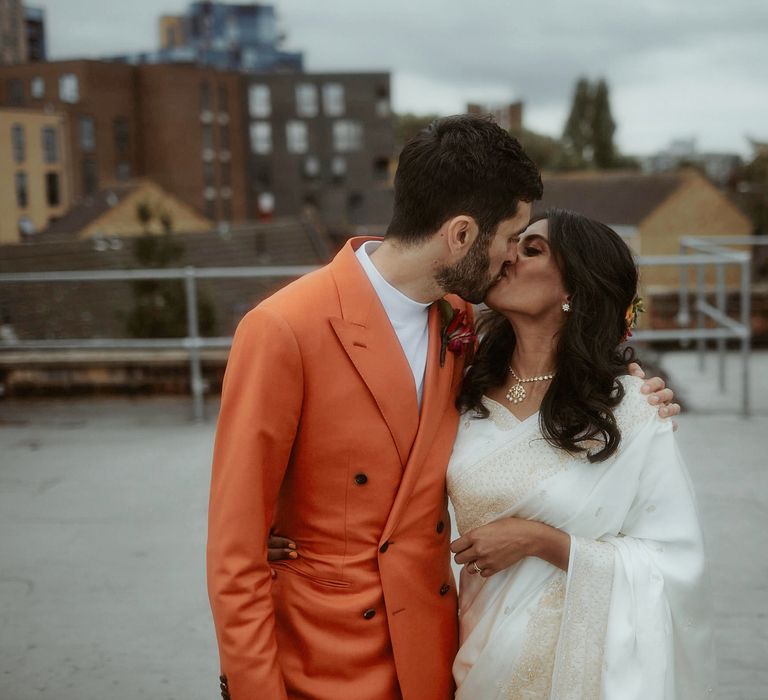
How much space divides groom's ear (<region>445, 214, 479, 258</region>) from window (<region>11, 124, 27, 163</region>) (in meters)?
49.2

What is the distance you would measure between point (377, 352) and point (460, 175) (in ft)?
1.25

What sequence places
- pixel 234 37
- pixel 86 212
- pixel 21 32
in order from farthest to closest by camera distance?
pixel 234 37 < pixel 21 32 < pixel 86 212

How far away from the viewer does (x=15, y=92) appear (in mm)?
54688

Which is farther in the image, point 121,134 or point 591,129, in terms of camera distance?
point 591,129

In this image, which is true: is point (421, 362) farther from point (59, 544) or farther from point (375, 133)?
point (375, 133)

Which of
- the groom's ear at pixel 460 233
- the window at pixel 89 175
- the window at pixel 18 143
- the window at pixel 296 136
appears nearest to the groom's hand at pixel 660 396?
the groom's ear at pixel 460 233

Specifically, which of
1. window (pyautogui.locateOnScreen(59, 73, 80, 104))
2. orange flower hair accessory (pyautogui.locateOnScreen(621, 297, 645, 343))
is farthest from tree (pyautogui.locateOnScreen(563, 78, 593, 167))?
orange flower hair accessory (pyautogui.locateOnScreen(621, 297, 645, 343))

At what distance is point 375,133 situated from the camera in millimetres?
58625

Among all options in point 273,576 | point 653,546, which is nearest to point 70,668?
point 273,576

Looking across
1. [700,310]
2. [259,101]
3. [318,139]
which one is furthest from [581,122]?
[700,310]

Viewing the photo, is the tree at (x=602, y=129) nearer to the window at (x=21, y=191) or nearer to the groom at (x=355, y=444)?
the window at (x=21, y=191)

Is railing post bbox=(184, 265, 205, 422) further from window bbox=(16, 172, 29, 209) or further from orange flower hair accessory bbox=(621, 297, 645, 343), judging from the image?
window bbox=(16, 172, 29, 209)

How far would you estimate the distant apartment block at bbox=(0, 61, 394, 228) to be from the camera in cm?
5159

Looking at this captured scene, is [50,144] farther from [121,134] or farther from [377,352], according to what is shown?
[377,352]
